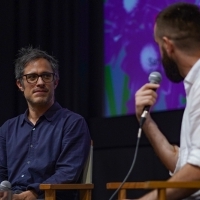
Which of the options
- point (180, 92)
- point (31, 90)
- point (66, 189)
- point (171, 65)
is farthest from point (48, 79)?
point (171, 65)

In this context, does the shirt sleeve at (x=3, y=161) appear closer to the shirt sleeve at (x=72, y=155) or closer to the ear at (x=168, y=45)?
the shirt sleeve at (x=72, y=155)

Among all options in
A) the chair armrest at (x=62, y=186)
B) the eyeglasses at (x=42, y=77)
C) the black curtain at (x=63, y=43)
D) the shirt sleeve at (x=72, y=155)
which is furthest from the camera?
the black curtain at (x=63, y=43)

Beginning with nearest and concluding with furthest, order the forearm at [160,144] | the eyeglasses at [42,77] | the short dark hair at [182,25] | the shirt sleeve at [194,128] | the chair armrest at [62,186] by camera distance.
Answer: the shirt sleeve at [194,128]
the short dark hair at [182,25]
the forearm at [160,144]
the chair armrest at [62,186]
the eyeglasses at [42,77]

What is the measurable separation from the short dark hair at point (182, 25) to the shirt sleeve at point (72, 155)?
48.9 inches

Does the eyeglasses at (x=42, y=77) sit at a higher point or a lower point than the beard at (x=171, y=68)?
higher

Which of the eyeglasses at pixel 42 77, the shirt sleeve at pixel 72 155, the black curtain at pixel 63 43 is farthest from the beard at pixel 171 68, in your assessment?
the black curtain at pixel 63 43

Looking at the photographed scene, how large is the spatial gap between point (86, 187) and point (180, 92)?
113cm

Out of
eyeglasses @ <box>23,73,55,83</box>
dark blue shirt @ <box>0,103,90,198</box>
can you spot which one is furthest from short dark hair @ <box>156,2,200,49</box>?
eyeglasses @ <box>23,73,55,83</box>

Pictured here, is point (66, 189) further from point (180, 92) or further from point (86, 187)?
point (180, 92)

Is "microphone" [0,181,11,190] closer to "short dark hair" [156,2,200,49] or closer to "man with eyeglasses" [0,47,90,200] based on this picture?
"man with eyeglasses" [0,47,90,200]

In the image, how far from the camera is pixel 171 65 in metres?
2.33

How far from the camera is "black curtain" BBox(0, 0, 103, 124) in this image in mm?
4730

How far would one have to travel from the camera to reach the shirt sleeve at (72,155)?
3.28 metres

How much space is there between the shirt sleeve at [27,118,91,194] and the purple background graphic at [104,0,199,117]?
2.89ft
